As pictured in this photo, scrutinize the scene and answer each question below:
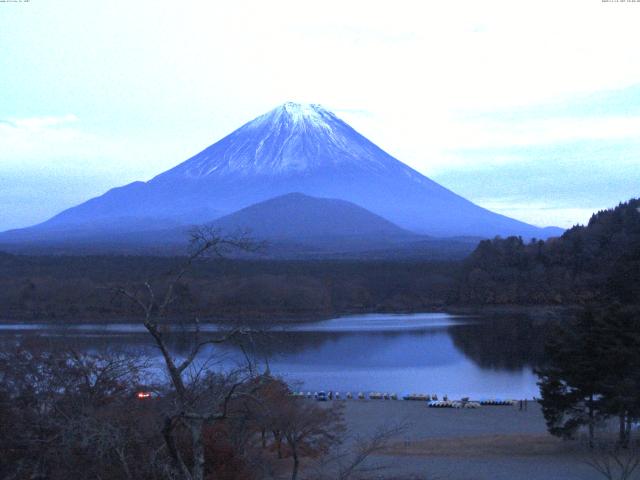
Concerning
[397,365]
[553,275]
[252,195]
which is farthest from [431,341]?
[252,195]

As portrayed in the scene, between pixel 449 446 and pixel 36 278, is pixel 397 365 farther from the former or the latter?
pixel 36 278

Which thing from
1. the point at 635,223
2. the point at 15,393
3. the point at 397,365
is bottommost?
the point at 397,365

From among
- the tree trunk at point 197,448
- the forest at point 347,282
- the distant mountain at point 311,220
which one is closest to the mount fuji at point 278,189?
the distant mountain at point 311,220

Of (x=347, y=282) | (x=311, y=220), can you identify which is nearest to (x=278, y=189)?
(x=311, y=220)

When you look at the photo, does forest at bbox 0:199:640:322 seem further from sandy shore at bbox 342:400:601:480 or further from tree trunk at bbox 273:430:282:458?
tree trunk at bbox 273:430:282:458

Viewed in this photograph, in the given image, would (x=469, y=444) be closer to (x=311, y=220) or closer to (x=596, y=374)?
(x=596, y=374)

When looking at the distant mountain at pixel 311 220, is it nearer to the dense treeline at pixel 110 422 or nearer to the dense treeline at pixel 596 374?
the dense treeline at pixel 596 374

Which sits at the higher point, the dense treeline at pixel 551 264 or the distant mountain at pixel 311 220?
the distant mountain at pixel 311 220
